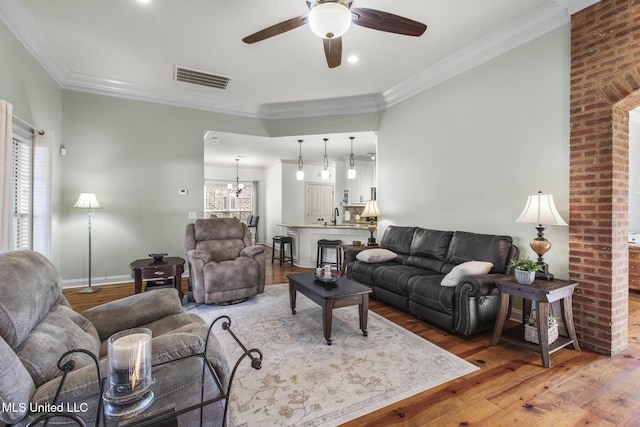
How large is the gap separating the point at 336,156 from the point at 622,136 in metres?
6.17

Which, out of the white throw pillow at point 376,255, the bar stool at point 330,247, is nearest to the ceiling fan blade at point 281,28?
the white throw pillow at point 376,255

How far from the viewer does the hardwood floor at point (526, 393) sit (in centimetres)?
181

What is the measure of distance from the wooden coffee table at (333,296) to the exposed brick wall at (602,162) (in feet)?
6.20

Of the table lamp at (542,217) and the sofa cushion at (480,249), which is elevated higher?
the table lamp at (542,217)

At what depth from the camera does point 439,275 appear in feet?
11.4

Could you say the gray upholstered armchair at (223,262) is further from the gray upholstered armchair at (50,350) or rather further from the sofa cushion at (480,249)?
the sofa cushion at (480,249)

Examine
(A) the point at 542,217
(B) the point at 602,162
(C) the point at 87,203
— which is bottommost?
(A) the point at 542,217

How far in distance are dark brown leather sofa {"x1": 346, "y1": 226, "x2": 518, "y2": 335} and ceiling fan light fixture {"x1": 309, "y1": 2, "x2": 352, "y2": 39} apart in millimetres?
2369

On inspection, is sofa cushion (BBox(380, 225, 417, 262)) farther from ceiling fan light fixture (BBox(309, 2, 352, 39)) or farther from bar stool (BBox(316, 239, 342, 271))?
ceiling fan light fixture (BBox(309, 2, 352, 39))

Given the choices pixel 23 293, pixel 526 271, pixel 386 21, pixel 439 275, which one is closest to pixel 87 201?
pixel 23 293

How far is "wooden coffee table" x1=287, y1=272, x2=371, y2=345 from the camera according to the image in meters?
2.77

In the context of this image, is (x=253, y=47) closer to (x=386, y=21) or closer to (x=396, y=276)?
(x=386, y=21)

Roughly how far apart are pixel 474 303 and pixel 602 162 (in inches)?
62.6

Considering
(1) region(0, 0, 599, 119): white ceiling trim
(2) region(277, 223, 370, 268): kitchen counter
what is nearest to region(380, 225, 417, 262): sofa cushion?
(2) region(277, 223, 370, 268): kitchen counter
